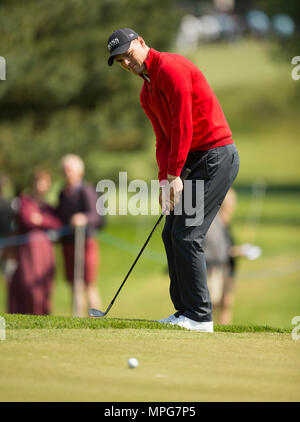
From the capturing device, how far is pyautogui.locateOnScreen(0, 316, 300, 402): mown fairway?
13.6ft

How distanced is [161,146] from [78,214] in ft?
15.3

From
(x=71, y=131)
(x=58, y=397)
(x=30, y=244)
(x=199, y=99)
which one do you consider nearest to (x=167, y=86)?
(x=199, y=99)

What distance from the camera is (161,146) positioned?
19.7ft

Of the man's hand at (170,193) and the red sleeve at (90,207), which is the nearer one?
the man's hand at (170,193)

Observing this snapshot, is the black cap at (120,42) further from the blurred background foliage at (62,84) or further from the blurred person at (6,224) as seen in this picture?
the blurred background foliage at (62,84)

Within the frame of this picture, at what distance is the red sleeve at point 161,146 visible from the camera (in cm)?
593

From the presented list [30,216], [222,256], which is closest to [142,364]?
[222,256]

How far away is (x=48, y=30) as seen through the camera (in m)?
20.8

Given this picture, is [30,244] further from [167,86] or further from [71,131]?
[71,131]

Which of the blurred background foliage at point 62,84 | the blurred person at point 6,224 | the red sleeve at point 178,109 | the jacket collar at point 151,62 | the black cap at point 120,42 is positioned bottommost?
the red sleeve at point 178,109

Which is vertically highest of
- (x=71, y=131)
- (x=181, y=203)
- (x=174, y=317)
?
(x=71, y=131)

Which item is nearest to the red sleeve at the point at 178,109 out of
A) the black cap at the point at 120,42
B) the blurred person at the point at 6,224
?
the black cap at the point at 120,42

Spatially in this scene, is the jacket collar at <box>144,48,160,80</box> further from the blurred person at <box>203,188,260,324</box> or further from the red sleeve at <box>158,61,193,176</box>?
the blurred person at <box>203,188,260,324</box>

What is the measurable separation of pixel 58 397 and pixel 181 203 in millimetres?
2053
